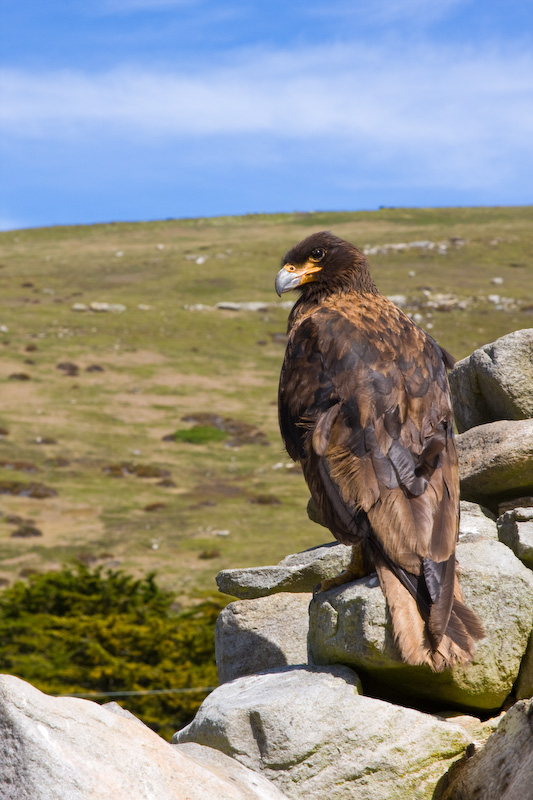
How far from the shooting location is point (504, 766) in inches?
196

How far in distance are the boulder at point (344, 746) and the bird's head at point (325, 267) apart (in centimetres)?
340

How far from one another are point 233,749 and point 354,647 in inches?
38.7

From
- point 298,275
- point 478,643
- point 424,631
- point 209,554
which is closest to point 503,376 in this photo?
point 298,275

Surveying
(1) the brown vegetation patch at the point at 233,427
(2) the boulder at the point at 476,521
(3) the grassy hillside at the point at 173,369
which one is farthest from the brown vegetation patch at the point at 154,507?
(2) the boulder at the point at 476,521

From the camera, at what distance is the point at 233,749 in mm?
5531

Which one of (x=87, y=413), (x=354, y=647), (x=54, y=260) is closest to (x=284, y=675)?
(x=354, y=647)

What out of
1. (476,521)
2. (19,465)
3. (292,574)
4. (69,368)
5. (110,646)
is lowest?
(19,465)

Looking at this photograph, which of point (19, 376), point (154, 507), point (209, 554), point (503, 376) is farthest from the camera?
point (19, 376)

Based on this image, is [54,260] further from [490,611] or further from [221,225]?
[490,611]

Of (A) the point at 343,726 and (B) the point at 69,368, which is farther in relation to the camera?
(B) the point at 69,368

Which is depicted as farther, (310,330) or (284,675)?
(310,330)

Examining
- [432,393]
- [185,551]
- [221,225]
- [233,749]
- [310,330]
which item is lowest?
[185,551]

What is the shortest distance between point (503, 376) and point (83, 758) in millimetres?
5306

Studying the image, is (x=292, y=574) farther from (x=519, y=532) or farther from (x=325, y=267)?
(x=325, y=267)
